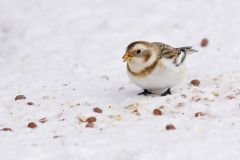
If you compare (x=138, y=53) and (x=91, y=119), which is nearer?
(x=91, y=119)

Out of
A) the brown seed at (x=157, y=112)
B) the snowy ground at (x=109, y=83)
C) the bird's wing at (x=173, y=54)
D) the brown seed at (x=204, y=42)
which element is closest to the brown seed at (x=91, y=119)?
the snowy ground at (x=109, y=83)

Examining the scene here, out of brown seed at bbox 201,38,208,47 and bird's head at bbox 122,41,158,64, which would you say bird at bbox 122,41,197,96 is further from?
brown seed at bbox 201,38,208,47

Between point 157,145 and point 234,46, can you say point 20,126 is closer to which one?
point 157,145

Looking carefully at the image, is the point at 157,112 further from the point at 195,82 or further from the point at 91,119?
the point at 195,82

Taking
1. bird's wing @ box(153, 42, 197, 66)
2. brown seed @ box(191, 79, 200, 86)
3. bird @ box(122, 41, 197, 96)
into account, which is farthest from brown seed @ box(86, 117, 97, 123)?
brown seed @ box(191, 79, 200, 86)

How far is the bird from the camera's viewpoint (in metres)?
6.96

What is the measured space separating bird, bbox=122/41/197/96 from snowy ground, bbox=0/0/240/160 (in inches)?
7.3

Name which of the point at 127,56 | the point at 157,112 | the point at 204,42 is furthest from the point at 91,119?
the point at 204,42

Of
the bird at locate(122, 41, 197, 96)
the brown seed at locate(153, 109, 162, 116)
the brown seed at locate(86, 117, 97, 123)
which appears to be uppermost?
the bird at locate(122, 41, 197, 96)

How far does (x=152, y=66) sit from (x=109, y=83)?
3.75ft

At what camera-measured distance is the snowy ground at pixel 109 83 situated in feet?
18.6

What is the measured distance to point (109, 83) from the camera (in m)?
7.98

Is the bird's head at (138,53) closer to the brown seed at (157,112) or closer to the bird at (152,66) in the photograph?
the bird at (152,66)

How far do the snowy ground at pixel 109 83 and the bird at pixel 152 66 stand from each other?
0.61ft
